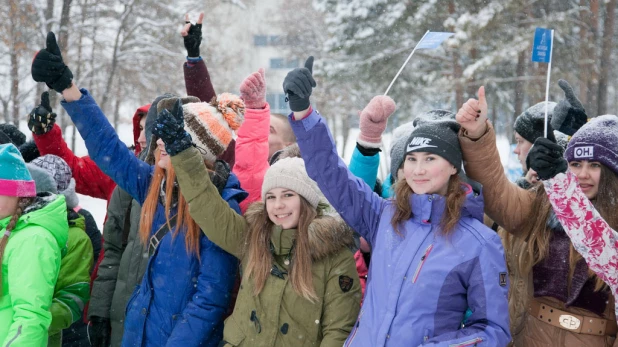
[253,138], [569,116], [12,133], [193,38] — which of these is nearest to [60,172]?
[12,133]

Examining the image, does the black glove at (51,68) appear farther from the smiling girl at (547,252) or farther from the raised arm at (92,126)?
the smiling girl at (547,252)

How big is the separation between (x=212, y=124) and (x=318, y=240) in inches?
36.7

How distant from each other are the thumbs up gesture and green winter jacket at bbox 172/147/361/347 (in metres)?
0.89

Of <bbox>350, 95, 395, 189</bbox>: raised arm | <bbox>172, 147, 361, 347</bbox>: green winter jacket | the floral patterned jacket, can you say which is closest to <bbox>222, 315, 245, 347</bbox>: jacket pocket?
<bbox>172, 147, 361, 347</bbox>: green winter jacket

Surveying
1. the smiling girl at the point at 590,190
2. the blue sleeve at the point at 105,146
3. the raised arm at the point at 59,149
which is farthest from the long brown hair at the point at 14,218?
the smiling girl at the point at 590,190

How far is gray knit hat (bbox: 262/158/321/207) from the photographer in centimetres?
356

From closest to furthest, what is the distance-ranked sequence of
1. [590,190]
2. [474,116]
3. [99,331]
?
[474,116], [590,190], [99,331]

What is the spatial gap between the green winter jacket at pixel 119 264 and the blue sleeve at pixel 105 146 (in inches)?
7.4

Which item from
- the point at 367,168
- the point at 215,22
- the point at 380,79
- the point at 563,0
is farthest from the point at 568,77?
the point at 367,168

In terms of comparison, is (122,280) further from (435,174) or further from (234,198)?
(435,174)

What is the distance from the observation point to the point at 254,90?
13.1 feet

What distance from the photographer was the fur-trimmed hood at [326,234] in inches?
134

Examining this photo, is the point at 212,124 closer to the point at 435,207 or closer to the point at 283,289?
the point at 283,289

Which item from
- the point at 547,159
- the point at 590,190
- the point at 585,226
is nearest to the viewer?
the point at 547,159
